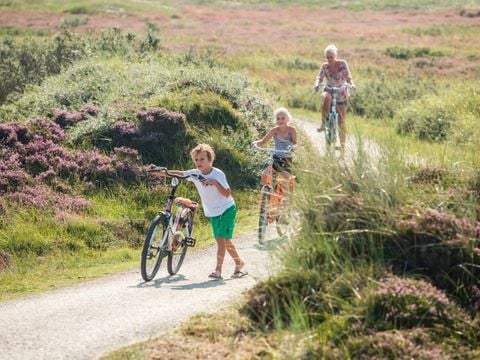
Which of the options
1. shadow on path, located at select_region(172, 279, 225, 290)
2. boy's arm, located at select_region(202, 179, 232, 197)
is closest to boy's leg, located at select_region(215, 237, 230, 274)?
shadow on path, located at select_region(172, 279, 225, 290)

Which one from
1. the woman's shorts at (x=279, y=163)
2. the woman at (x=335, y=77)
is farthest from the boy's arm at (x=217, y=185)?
the woman at (x=335, y=77)

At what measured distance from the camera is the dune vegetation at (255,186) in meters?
8.53

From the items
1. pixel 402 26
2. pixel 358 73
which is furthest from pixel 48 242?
pixel 402 26

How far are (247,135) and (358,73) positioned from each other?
19032 millimetres

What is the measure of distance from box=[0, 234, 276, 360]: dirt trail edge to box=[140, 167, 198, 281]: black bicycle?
0.21 m

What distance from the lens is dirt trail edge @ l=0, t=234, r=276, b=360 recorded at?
9273 millimetres

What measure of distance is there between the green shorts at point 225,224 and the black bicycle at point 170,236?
642 millimetres

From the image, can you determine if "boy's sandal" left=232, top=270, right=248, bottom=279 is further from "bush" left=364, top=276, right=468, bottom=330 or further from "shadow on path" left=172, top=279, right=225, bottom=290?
"bush" left=364, top=276, right=468, bottom=330

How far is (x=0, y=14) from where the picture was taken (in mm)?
68000

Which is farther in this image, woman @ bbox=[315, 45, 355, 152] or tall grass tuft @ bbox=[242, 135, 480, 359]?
woman @ bbox=[315, 45, 355, 152]

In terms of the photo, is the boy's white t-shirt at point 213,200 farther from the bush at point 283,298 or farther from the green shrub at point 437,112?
the green shrub at point 437,112

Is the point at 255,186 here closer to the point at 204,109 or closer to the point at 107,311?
the point at 204,109

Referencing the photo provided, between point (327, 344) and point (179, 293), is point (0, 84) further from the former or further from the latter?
point (327, 344)

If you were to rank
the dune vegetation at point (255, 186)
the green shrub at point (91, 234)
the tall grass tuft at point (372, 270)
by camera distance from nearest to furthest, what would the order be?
the tall grass tuft at point (372, 270) < the dune vegetation at point (255, 186) < the green shrub at point (91, 234)
